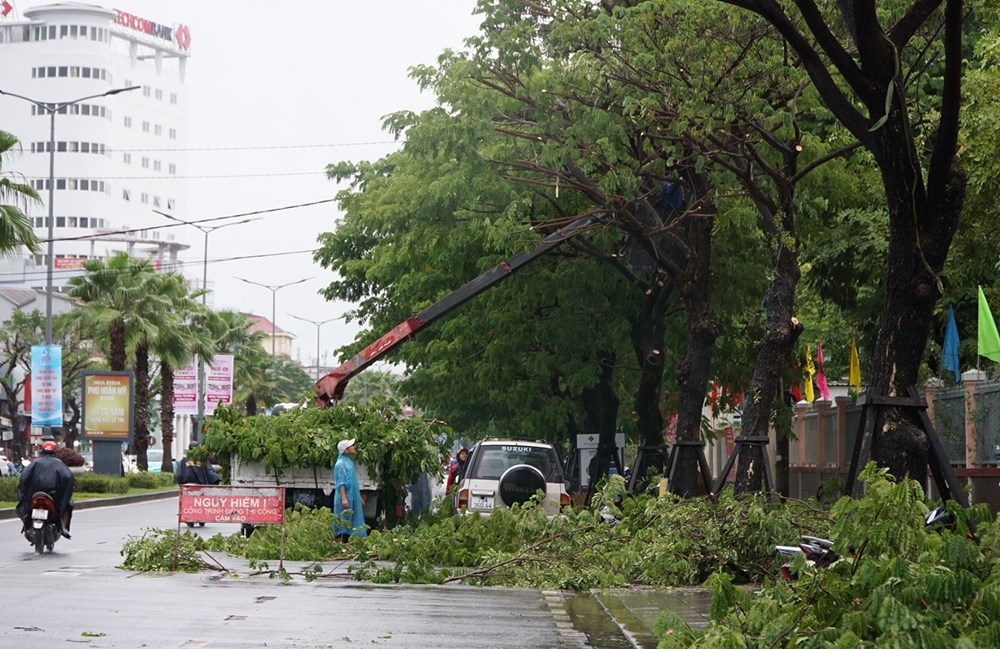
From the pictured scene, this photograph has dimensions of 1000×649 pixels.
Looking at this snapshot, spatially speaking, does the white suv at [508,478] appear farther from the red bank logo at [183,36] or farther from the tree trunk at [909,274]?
the red bank logo at [183,36]

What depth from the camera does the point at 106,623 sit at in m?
11.8

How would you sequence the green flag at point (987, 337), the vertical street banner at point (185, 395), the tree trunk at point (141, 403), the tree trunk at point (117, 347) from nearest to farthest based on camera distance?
the green flag at point (987, 337) < the tree trunk at point (117, 347) < the tree trunk at point (141, 403) < the vertical street banner at point (185, 395)

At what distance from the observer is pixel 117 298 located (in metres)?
55.7

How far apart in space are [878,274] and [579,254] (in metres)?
6.25

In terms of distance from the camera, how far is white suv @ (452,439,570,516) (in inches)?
931

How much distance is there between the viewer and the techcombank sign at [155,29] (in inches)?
7210

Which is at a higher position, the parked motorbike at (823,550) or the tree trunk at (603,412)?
the tree trunk at (603,412)

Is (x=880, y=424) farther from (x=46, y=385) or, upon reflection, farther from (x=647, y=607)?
(x=46, y=385)

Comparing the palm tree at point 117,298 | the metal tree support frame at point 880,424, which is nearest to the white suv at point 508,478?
the metal tree support frame at point 880,424

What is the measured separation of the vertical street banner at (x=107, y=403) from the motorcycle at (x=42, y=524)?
3183cm

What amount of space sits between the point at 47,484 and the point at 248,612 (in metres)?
9.09

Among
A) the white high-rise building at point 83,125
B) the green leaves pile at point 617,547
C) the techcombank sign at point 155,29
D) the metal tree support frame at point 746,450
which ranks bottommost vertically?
the green leaves pile at point 617,547

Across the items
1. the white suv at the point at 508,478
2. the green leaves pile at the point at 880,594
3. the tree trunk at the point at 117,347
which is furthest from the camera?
the tree trunk at the point at 117,347

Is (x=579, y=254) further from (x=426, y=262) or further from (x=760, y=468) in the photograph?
(x=760, y=468)
